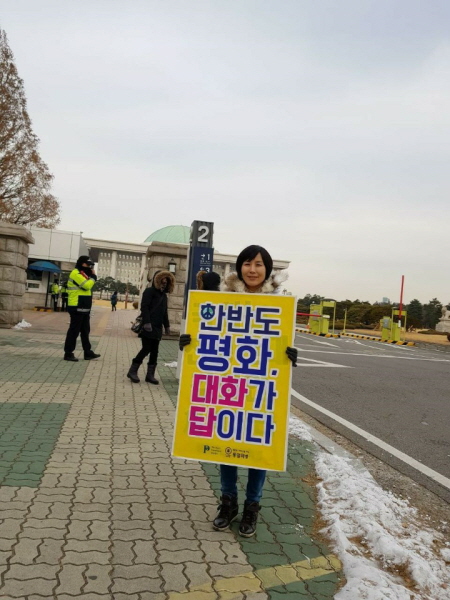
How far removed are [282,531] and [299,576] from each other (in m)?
0.55

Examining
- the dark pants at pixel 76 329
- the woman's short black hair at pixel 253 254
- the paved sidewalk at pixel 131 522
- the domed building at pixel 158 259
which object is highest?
the domed building at pixel 158 259

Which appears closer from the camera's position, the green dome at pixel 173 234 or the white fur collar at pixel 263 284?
the white fur collar at pixel 263 284

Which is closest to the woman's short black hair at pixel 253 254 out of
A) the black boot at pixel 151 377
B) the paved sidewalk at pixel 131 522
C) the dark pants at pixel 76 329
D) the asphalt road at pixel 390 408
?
the paved sidewalk at pixel 131 522

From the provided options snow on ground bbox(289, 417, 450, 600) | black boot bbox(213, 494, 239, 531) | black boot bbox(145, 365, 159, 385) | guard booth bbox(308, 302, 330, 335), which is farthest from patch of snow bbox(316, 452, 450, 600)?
guard booth bbox(308, 302, 330, 335)

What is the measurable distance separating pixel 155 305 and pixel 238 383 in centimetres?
483

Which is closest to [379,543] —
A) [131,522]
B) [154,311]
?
[131,522]

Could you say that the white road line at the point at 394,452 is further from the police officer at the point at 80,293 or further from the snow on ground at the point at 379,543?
the police officer at the point at 80,293

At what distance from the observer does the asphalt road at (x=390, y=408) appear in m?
5.38

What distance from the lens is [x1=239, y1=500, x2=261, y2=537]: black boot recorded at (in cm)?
321

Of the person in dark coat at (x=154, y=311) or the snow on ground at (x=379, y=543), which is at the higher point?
the person in dark coat at (x=154, y=311)

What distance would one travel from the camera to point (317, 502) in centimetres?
385

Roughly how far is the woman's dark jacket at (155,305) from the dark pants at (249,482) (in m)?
4.73

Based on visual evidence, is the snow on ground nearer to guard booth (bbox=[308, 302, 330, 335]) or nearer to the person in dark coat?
the person in dark coat

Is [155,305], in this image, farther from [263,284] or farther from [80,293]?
[263,284]
